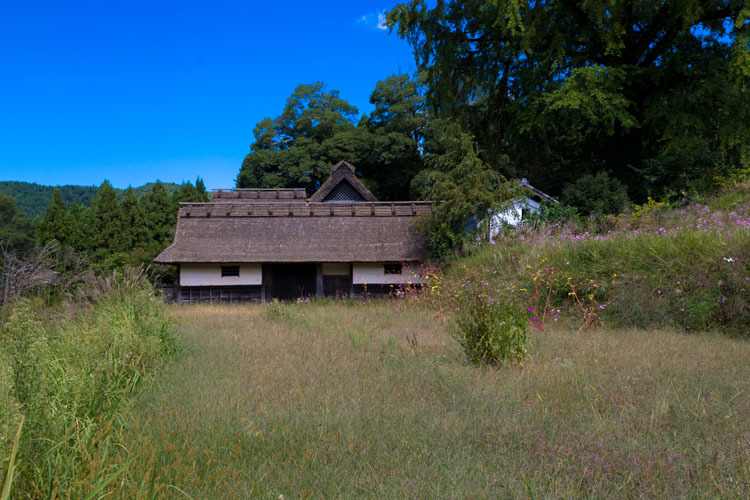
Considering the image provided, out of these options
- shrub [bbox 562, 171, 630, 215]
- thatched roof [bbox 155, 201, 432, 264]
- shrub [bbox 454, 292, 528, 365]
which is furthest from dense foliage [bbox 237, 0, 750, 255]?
shrub [bbox 454, 292, 528, 365]

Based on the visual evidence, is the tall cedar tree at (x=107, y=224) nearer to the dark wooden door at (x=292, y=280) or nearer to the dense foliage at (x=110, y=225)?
the dense foliage at (x=110, y=225)

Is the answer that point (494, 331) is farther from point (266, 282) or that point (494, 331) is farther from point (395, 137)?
point (395, 137)

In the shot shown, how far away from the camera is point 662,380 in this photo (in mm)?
4184

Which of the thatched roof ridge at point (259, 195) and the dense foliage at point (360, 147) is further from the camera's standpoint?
the dense foliage at point (360, 147)

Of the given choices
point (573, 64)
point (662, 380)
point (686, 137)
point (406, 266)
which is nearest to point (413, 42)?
point (573, 64)

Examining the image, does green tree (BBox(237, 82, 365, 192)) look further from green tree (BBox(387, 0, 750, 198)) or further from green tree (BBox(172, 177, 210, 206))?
green tree (BBox(387, 0, 750, 198))

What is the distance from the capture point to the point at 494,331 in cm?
490

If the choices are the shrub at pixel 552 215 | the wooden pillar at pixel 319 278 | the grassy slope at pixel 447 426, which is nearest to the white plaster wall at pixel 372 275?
the wooden pillar at pixel 319 278

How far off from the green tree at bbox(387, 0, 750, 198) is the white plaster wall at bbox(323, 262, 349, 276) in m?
7.38

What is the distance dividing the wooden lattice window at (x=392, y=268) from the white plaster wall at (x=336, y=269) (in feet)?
4.86

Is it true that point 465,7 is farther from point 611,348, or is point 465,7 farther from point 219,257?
point 611,348

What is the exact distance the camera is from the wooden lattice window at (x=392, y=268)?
58.0 feet

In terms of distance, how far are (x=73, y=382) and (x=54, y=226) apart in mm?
23704

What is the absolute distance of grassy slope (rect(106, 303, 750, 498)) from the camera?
2506mm
